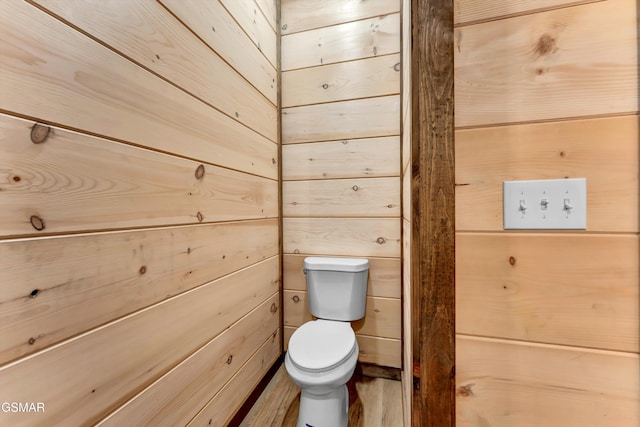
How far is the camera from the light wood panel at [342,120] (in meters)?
1.75

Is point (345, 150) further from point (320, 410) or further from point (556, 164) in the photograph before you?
point (320, 410)

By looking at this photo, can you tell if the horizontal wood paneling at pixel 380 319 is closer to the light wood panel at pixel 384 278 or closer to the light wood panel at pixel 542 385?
the light wood panel at pixel 384 278

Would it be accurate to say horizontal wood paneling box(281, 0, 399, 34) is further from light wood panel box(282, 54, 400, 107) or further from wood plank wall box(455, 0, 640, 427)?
wood plank wall box(455, 0, 640, 427)

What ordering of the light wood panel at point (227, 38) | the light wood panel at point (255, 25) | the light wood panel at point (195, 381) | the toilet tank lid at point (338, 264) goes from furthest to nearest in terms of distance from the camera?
the toilet tank lid at point (338, 264)
the light wood panel at point (255, 25)
the light wood panel at point (227, 38)
the light wood panel at point (195, 381)

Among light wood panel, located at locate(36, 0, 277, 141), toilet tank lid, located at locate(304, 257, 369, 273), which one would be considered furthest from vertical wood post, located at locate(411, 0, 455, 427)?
toilet tank lid, located at locate(304, 257, 369, 273)

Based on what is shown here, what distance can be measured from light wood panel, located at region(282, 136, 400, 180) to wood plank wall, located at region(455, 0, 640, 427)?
1065mm

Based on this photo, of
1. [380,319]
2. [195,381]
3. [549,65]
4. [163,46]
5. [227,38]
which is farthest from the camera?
[380,319]

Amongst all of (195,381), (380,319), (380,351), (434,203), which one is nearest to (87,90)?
(434,203)

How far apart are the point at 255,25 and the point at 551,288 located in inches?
72.9

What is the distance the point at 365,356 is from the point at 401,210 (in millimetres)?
995

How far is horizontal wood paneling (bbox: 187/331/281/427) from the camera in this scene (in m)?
1.18

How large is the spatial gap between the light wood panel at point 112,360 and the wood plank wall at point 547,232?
3.07ft

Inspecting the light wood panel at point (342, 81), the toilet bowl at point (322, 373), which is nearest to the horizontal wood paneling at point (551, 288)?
the toilet bowl at point (322, 373)

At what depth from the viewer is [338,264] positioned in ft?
5.56
